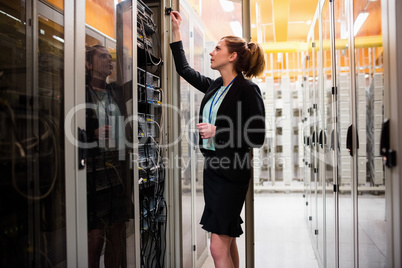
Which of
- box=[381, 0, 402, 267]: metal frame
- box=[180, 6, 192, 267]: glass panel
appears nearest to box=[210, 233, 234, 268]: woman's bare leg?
box=[180, 6, 192, 267]: glass panel

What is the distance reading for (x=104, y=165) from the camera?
154 centimetres

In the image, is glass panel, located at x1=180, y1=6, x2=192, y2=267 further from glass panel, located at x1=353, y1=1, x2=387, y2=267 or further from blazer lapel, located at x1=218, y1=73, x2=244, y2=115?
glass panel, located at x1=353, y1=1, x2=387, y2=267

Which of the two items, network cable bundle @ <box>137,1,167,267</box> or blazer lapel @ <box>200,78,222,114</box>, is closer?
blazer lapel @ <box>200,78,222,114</box>

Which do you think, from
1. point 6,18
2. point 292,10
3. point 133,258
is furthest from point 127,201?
point 292,10

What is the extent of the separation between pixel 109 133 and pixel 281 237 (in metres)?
2.80

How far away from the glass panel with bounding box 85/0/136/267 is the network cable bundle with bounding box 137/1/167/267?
0.30 meters

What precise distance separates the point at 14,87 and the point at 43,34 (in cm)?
30

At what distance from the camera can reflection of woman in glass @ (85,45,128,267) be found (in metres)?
1.42

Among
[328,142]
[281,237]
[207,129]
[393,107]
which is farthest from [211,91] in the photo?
[281,237]

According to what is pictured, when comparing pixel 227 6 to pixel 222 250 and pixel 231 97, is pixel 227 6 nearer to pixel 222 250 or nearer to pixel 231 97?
pixel 231 97

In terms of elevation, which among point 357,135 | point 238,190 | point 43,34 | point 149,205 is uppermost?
point 43,34

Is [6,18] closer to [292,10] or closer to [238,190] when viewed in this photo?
[238,190]

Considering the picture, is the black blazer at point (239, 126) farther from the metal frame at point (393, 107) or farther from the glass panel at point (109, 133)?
the metal frame at point (393, 107)

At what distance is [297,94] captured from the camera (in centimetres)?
749
